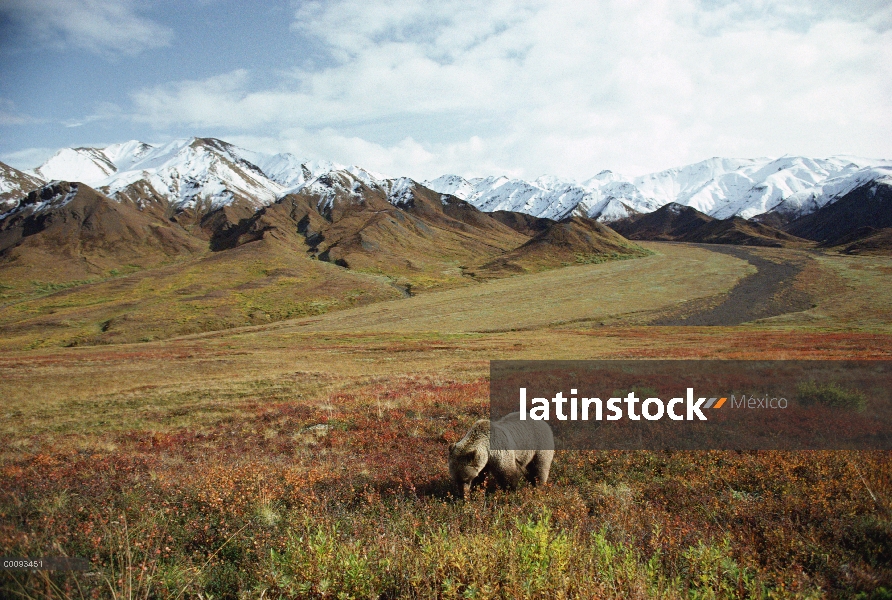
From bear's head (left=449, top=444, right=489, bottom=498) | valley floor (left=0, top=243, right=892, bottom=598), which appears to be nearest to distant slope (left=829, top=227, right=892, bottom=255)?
valley floor (left=0, top=243, right=892, bottom=598)

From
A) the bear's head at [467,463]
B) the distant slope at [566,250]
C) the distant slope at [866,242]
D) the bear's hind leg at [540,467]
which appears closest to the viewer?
the bear's head at [467,463]

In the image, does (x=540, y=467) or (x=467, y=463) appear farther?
(x=540, y=467)

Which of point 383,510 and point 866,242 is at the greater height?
point 866,242

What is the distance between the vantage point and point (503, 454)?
8.02 meters

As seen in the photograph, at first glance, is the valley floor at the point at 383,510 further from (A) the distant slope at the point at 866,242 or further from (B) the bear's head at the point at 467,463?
(A) the distant slope at the point at 866,242

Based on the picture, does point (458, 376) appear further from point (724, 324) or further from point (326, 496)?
point (724, 324)

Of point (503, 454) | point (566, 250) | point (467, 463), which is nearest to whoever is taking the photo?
point (467, 463)

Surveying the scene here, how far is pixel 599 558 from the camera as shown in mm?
4918

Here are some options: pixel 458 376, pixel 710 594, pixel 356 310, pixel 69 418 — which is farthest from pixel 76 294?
pixel 710 594

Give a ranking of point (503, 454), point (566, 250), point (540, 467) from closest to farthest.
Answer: point (503, 454), point (540, 467), point (566, 250)

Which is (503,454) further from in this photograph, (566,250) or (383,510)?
(566,250)

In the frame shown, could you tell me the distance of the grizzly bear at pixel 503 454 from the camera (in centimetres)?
773

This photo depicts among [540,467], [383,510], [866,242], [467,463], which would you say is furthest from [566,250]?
[383,510]

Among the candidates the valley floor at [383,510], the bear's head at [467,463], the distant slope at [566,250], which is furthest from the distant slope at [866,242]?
the bear's head at [467,463]
